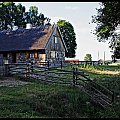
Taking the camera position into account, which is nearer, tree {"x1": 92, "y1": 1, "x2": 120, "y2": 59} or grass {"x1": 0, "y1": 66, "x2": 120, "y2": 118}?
grass {"x1": 0, "y1": 66, "x2": 120, "y2": 118}

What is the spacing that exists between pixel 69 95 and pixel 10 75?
10.1 meters

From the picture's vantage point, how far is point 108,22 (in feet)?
75.6

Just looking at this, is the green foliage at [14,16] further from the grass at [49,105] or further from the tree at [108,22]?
the grass at [49,105]

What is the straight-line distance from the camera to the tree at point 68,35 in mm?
69062

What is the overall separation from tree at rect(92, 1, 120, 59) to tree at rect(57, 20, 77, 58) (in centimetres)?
4080

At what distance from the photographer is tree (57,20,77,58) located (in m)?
69.1

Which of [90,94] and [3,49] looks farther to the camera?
[3,49]

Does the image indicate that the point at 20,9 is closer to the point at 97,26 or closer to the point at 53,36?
the point at 53,36

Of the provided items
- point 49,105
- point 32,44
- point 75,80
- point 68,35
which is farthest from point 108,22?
point 68,35

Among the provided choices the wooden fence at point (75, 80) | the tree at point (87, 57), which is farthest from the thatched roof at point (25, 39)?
the tree at point (87, 57)

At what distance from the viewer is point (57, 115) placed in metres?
13.5

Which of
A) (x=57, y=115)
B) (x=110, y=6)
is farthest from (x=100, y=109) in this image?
(x=110, y=6)

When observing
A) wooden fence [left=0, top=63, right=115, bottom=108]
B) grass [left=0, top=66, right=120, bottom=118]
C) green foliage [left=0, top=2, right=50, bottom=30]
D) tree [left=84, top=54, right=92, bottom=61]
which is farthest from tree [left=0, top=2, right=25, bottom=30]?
grass [left=0, top=66, right=120, bottom=118]

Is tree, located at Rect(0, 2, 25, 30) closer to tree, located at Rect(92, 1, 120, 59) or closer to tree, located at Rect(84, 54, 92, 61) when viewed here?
tree, located at Rect(84, 54, 92, 61)
